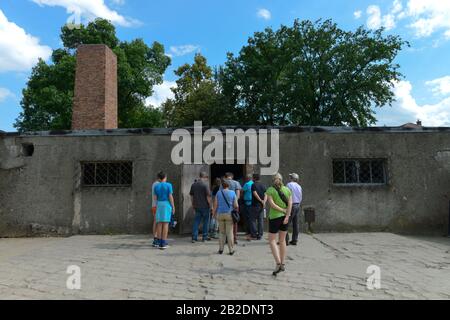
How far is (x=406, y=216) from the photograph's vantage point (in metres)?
9.37

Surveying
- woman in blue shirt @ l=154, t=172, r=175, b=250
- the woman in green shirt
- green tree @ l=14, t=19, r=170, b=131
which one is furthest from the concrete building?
green tree @ l=14, t=19, r=170, b=131

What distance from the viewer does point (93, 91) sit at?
49.0ft

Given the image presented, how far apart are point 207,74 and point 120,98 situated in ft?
27.1

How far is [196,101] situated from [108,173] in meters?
17.2

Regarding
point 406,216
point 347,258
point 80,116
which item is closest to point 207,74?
point 80,116

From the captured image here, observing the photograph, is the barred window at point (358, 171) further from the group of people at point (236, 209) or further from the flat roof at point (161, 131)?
the group of people at point (236, 209)

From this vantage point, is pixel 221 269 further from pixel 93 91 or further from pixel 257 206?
pixel 93 91

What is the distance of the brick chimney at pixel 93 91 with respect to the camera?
579 inches

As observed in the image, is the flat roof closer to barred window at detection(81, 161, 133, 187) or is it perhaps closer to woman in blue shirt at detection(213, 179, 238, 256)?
barred window at detection(81, 161, 133, 187)

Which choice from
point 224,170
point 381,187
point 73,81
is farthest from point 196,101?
point 381,187

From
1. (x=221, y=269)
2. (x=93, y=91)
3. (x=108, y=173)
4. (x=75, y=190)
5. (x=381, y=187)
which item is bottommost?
(x=221, y=269)

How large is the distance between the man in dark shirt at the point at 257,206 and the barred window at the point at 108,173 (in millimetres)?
3627

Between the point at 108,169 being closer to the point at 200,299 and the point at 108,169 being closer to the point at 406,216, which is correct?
the point at 200,299

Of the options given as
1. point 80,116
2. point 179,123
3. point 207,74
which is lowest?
point 80,116
